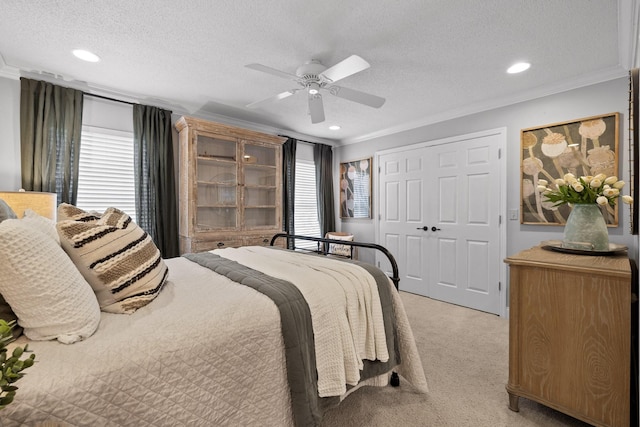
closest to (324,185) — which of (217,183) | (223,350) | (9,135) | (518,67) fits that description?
(217,183)

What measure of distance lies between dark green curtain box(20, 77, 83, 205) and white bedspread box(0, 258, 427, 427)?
2265 mm

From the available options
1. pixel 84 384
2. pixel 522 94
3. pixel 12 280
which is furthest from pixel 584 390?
pixel 522 94

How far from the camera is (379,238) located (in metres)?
4.54

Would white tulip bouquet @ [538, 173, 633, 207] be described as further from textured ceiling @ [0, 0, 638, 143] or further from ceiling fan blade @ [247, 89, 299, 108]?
ceiling fan blade @ [247, 89, 299, 108]

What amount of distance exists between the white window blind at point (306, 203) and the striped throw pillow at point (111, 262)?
3.32 m

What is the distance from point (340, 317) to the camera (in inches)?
55.5

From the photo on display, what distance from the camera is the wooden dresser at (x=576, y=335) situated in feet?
4.43

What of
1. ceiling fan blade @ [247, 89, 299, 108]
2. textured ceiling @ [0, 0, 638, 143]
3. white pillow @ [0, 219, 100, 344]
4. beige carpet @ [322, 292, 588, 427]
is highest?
textured ceiling @ [0, 0, 638, 143]

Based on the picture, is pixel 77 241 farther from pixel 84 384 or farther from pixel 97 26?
pixel 97 26

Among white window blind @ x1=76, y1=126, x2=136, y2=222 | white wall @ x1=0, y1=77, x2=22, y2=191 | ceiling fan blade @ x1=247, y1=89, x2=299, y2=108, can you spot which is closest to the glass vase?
ceiling fan blade @ x1=247, y1=89, x2=299, y2=108

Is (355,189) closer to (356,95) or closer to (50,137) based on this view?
(356,95)

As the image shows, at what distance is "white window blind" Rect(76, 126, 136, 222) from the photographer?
9.50 feet

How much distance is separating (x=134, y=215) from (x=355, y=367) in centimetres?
294

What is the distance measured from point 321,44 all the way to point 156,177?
91.5 inches
